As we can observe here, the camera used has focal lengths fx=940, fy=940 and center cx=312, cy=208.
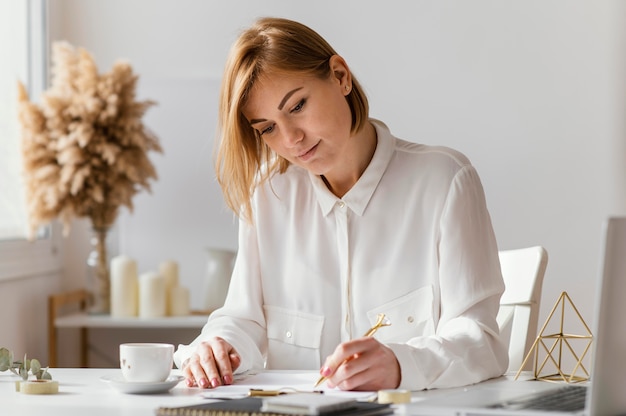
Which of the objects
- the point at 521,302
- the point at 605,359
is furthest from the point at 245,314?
the point at 605,359

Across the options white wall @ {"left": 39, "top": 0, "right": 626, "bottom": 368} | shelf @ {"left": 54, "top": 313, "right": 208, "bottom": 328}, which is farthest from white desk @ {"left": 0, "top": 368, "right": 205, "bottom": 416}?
white wall @ {"left": 39, "top": 0, "right": 626, "bottom": 368}

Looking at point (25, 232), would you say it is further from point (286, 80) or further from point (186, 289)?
point (286, 80)

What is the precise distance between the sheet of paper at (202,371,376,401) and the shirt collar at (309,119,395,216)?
38cm

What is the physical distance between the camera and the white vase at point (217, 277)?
3316mm

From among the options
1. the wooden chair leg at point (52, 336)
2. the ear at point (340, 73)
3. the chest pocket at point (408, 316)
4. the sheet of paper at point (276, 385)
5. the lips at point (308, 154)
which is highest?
the ear at point (340, 73)

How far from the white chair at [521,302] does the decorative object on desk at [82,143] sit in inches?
62.9

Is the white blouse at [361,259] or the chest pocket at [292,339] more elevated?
the white blouse at [361,259]

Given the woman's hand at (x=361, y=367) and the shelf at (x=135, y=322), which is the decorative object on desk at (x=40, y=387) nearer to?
the woman's hand at (x=361, y=367)

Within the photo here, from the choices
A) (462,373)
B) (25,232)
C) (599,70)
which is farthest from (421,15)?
(462,373)

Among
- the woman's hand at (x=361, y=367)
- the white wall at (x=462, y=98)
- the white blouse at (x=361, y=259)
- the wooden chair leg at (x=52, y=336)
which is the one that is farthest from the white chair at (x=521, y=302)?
the wooden chair leg at (x=52, y=336)

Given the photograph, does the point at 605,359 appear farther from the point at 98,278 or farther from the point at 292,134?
the point at 98,278

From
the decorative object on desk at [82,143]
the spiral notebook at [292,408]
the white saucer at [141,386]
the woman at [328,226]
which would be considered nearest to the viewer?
the spiral notebook at [292,408]

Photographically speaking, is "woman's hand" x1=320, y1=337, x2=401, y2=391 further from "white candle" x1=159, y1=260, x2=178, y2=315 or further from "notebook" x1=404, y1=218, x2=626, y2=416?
"white candle" x1=159, y1=260, x2=178, y2=315

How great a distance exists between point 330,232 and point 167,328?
1711mm
